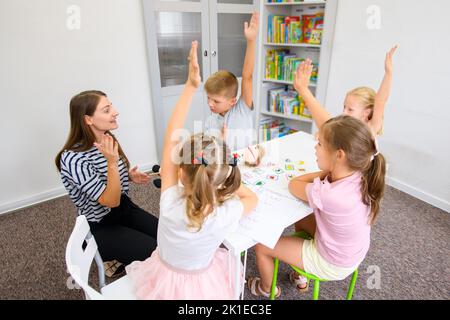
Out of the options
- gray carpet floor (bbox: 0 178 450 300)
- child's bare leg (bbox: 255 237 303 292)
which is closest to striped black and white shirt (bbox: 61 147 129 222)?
gray carpet floor (bbox: 0 178 450 300)

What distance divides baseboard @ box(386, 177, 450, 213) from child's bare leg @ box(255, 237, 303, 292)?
1853 mm

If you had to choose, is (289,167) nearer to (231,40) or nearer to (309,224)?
(309,224)

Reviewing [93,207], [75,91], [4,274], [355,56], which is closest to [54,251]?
[4,274]

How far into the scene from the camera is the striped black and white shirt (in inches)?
54.5

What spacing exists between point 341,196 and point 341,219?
10 centimetres

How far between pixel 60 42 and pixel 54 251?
5.21ft

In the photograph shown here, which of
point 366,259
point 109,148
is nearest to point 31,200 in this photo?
point 109,148

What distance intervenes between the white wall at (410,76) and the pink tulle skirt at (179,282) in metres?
2.26

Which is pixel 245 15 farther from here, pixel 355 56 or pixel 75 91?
pixel 75 91

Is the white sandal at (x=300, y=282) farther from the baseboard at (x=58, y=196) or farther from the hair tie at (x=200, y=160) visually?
the baseboard at (x=58, y=196)

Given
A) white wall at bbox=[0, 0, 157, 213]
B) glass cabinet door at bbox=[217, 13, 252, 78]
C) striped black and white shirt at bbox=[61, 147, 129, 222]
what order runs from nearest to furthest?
1. striped black and white shirt at bbox=[61, 147, 129, 222]
2. white wall at bbox=[0, 0, 157, 213]
3. glass cabinet door at bbox=[217, 13, 252, 78]

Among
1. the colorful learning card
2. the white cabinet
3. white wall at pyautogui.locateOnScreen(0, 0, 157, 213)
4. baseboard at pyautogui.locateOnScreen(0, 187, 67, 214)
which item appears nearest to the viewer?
the colorful learning card

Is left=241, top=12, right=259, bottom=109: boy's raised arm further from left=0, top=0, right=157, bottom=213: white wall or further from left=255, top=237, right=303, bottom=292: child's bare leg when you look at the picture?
left=0, top=0, right=157, bottom=213: white wall

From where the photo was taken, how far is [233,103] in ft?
5.70
